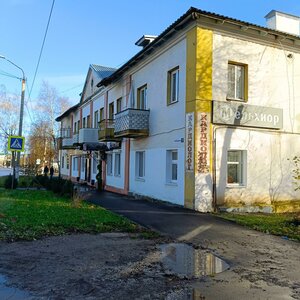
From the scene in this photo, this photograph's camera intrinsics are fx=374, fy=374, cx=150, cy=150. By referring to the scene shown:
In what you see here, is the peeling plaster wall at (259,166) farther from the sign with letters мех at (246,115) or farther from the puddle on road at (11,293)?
the puddle on road at (11,293)

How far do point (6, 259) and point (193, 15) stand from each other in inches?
410

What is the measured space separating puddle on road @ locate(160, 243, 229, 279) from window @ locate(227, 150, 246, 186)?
7.01 meters

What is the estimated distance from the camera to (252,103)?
14828 mm


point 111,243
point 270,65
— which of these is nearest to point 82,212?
point 111,243

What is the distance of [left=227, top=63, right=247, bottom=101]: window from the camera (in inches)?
582

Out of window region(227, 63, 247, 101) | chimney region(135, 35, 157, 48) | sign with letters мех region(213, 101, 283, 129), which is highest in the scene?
chimney region(135, 35, 157, 48)

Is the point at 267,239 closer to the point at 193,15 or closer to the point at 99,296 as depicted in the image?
the point at 99,296

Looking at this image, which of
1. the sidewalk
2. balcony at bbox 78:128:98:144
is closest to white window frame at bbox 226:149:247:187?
the sidewalk

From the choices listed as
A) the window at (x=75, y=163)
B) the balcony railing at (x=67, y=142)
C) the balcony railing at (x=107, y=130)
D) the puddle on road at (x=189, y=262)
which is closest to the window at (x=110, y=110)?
the balcony railing at (x=107, y=130)

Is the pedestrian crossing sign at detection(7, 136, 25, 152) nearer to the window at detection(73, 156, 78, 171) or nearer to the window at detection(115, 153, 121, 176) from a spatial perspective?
the window at detection(115, 153, 121, 176)

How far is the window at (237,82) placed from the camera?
14781 mm

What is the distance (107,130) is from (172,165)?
741 cm

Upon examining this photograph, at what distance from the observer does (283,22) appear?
18.4 metres

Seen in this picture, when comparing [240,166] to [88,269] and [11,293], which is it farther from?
[11,293]
